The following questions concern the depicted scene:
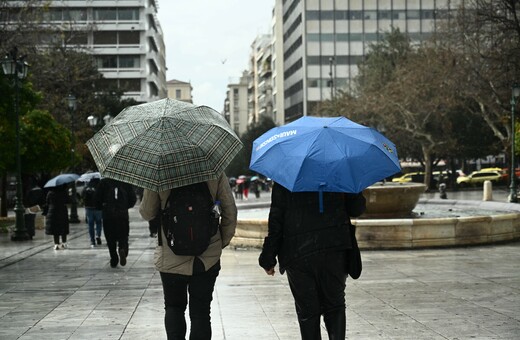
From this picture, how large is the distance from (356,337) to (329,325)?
5.48 ft

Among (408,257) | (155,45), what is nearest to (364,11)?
(155,45)

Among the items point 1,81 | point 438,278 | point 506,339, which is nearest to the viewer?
point 506,339

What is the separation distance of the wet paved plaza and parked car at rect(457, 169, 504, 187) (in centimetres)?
4574

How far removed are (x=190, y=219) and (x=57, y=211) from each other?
1183cm

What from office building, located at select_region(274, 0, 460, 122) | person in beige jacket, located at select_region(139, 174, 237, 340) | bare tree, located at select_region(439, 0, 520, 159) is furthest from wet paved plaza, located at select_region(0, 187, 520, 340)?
office building, located at select_region(274, 0, 460, 122)

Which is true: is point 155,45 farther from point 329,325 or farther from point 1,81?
point 329,325

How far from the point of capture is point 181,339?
19.3 ft

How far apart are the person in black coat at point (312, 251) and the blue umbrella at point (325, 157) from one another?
7.0 inches

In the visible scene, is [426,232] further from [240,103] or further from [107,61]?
[240,103]

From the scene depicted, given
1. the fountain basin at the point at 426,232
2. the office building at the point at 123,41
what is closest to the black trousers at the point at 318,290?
the fountain basin at the point at 426,232

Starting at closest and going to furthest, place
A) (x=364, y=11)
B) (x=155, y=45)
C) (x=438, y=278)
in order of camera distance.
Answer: (x=438, y=278) < (x=364, y=11) < (x=155, y=45)

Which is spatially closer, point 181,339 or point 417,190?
point 181,339

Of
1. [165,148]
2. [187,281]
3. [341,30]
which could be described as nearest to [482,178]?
[341,30]

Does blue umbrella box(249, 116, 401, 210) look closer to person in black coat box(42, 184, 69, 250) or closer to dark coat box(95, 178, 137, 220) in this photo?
dark coat box(95, 178, 137, 220)
